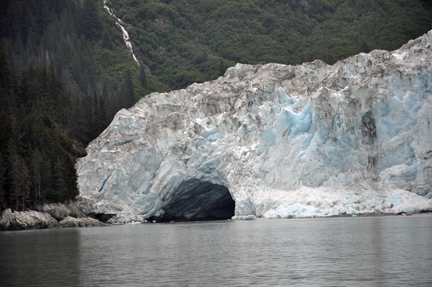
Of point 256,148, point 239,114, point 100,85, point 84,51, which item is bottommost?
point 256,148

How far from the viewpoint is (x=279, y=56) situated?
100m

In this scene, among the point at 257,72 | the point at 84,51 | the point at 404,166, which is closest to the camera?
→ the point at 404,166

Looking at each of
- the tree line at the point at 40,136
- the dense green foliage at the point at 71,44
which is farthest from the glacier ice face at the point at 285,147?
the dense green foliage at the point at 71,44

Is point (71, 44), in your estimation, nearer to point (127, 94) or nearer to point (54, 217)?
point (127, 94)

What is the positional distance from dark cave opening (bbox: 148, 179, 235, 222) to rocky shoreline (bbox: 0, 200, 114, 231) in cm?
777

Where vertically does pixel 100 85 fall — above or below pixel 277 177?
above

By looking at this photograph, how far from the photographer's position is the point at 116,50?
116 metres

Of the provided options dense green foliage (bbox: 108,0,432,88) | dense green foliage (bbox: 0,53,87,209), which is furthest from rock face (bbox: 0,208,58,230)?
dense green foliage (bbox: 108,0,432,88)

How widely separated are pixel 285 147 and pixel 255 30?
3113 inches

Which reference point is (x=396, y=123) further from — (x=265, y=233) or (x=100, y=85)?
(x=100, y=85)

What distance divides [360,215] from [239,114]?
17.2m

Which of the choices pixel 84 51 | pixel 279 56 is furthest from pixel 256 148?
pixel 84 51

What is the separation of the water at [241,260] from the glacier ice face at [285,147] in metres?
12.8

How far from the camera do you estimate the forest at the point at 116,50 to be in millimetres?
52906
